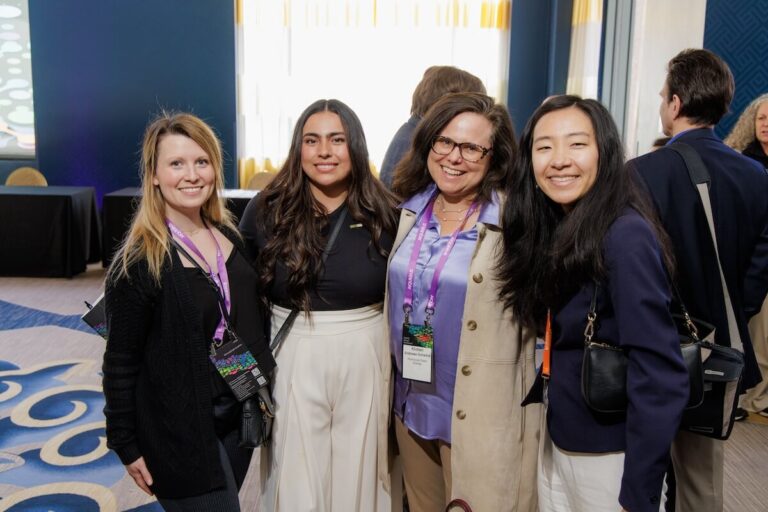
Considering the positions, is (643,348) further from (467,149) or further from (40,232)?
(40,232)

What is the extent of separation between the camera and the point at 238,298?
1.71 meters

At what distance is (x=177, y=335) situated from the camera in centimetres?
156

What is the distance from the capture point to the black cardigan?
1.53 meters

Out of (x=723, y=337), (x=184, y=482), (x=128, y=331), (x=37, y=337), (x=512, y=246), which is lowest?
(x=37, y=337)

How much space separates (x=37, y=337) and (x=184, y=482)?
3684 millimetres

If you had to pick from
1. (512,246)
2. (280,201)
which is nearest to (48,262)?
(280,201)

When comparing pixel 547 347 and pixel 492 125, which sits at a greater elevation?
pixel 492 125

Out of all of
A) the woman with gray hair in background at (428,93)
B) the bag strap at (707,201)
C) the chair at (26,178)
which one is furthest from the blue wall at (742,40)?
the chair at (26,178)

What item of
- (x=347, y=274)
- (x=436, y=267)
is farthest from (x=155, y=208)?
(x=436, y=267)

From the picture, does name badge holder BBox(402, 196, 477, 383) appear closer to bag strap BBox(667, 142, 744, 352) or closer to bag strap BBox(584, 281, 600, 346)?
bag strap BBox(584, 281, 600, 346)

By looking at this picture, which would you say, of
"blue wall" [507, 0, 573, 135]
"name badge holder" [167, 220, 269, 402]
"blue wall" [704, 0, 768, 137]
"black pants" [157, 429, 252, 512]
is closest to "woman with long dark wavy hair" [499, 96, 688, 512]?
"name badge holder" [167, 220, 269, 402]

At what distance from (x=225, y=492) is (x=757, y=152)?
3143 millimetres

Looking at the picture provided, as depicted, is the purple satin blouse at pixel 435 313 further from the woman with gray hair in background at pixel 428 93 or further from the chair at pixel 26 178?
the chair at pixel 26 178

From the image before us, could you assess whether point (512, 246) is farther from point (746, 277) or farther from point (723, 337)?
point (746, 277)
